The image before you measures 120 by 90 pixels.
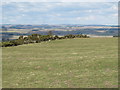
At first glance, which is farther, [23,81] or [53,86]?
[23,81]

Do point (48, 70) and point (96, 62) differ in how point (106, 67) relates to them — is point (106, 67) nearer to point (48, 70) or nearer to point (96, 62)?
point (96, 62)

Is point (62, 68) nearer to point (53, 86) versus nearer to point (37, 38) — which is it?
point (53, 86)

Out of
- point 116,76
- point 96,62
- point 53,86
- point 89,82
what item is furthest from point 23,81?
point 96,62

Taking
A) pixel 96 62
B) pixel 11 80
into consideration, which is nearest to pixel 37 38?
pixel 96 62

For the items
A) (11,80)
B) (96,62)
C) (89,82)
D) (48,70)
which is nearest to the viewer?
(89,82)

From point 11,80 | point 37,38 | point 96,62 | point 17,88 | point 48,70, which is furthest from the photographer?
point 37,38

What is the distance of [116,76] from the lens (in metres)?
16.2

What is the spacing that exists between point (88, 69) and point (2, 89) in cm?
847

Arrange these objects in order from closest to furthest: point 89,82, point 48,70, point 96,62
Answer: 1. point 89,82
2. point 48,70
3. point 96,62

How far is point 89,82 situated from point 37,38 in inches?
2013

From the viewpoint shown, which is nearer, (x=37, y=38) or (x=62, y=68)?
(x=62, y=68)

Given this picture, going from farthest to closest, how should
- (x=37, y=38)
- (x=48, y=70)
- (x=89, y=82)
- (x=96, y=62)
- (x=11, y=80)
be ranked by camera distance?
(x=37, y=38) < (x=96, y=62) < (x=48, y=70) < (x=11, y=80) < (x=89, y=82)

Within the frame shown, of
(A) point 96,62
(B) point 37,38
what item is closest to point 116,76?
(A) point 96,62

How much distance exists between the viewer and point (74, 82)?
14.8 m
